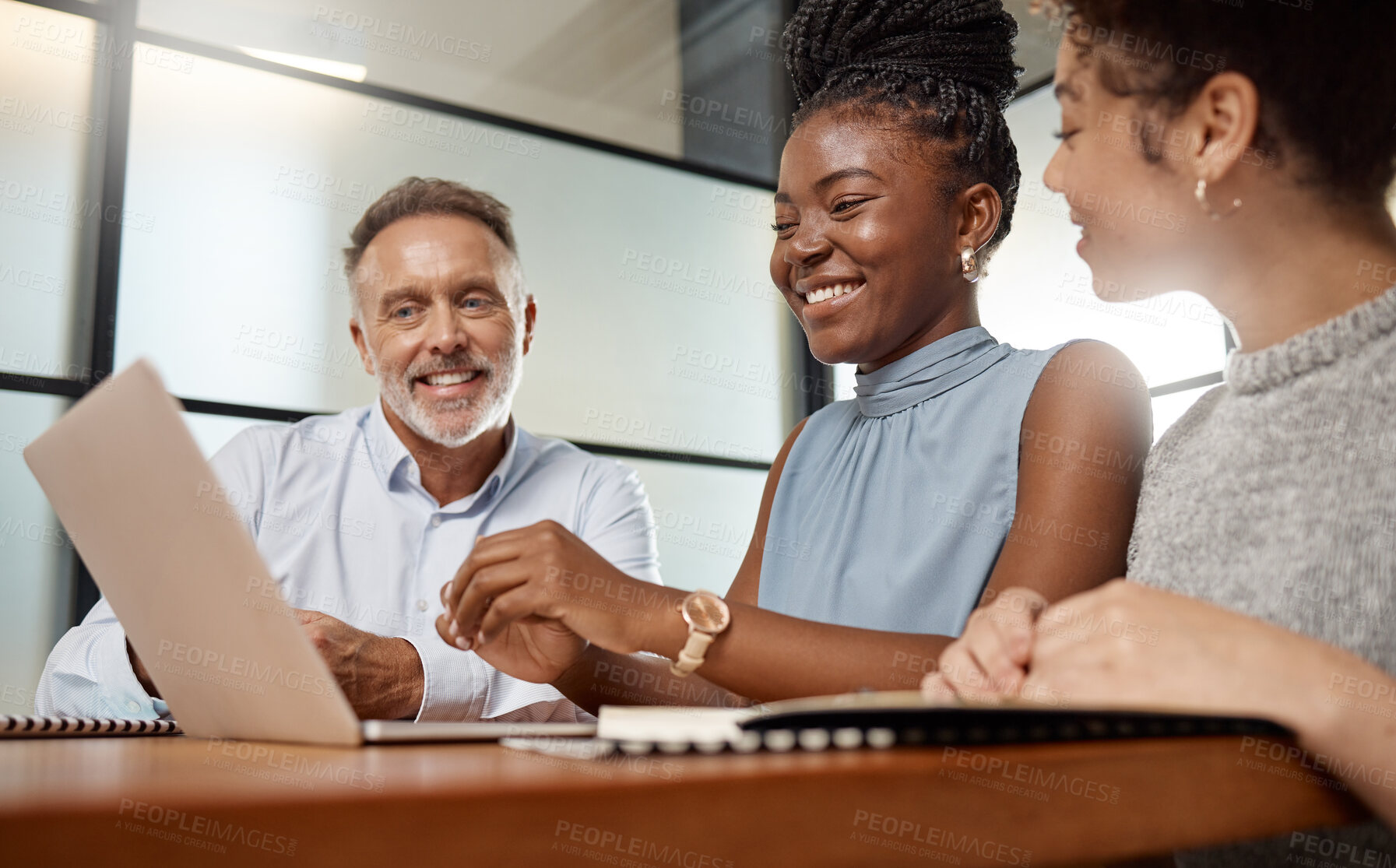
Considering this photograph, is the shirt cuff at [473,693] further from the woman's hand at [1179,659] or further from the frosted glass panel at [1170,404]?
the frosted glass panel at [1170,404]

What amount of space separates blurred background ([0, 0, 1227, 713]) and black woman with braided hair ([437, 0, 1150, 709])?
6.26 feet

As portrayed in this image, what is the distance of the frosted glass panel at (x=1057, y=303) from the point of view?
297 centimetres

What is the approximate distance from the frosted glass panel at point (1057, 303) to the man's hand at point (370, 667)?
229 cm

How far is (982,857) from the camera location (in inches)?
14.9

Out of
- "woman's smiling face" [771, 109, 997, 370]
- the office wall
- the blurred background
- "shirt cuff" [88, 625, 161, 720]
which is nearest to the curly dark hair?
"woman's smiling face" [771, 109, 997, 370]

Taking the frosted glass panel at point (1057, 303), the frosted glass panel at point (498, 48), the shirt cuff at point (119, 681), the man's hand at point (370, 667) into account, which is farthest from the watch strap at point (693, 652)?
the frosted glass panel at point (498, 48)

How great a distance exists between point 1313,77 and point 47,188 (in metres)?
2.83

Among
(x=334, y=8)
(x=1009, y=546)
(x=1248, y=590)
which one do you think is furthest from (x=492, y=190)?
(x=1248, y=590)

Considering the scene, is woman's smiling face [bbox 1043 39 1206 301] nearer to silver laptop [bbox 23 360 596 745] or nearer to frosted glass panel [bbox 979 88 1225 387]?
silver laptop [bbox 23 360 596 745]

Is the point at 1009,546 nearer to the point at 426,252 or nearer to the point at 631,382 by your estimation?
the point at 426,252

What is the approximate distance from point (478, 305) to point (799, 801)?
1935 millimetres

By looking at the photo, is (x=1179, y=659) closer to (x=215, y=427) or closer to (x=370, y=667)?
(x=370, y=667)

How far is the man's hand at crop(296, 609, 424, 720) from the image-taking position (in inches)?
48.0

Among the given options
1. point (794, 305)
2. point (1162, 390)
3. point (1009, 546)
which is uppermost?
point (1162, 390)
